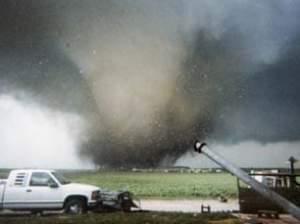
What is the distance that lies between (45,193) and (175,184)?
133 centimetres

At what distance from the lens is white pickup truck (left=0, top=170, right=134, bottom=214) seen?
13.7 ft

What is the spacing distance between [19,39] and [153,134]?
171 cm

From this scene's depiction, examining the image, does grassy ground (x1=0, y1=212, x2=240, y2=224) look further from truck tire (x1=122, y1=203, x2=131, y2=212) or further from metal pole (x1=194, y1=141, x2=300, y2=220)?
metal pole (x1=194, y1=141, x2=300, y2=220)

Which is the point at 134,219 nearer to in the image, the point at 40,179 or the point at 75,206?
the point at 75,206

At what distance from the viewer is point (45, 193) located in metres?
4.28

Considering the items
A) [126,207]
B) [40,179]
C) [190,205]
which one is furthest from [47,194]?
[190,205]

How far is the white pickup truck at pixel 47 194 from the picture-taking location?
4.19 metres

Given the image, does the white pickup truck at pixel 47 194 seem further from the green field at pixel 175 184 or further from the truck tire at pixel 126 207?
the green field at pixel 175 184

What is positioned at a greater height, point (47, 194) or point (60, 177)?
point (60, 177)

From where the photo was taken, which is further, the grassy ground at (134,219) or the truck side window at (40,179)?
the truck side window at (40,179)

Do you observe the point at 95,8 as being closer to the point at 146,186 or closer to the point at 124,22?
the point at 124,22

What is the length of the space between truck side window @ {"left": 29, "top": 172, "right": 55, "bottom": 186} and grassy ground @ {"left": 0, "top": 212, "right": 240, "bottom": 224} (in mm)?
356

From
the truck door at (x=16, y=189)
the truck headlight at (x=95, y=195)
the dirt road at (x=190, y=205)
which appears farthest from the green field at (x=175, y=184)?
the truck door at (x=16, y=189)

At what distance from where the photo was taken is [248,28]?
4.33m
